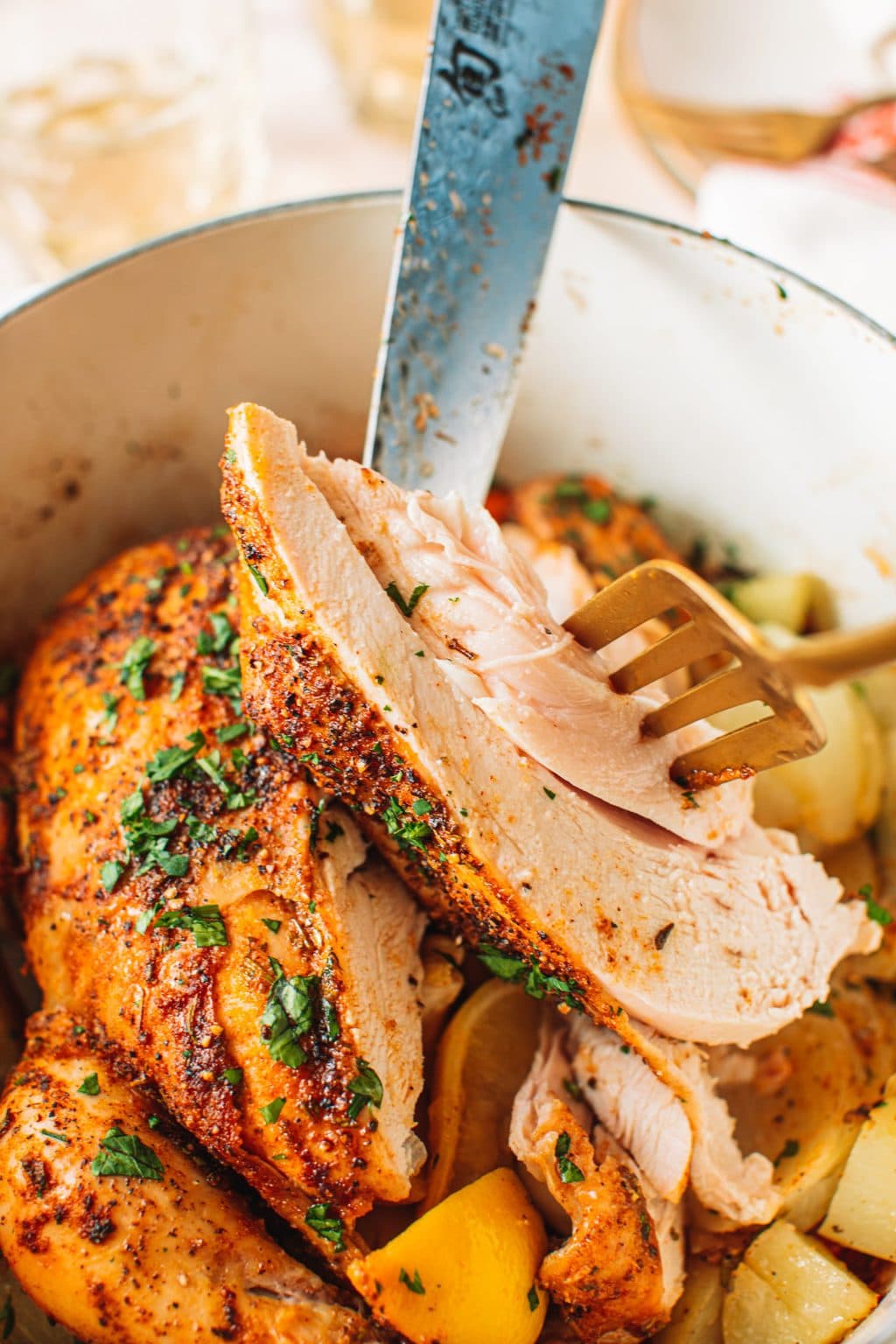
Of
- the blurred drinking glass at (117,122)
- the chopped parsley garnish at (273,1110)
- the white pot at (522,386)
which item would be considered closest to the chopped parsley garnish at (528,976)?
the chopped parsley garnish at (273,1110)

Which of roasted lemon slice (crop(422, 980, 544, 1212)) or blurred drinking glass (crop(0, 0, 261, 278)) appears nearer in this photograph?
roasted lemon slice (crop(422, 980, 544, 1212))

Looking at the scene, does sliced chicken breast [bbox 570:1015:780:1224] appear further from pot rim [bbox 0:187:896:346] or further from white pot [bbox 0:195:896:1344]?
pot rim [bbox 0:187:896:346]

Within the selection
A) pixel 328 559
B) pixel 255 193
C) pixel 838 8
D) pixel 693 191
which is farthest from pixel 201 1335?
pixel 838 8

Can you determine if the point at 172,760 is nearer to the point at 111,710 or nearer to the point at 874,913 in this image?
the point at 111,710

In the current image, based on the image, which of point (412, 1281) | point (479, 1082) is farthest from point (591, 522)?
point (412, 1281)

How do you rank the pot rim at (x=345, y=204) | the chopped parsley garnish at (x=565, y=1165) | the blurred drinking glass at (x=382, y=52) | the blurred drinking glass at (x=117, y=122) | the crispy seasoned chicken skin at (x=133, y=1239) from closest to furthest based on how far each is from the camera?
the crispy seasoned chicken skin at (x=133, y=1239), the chopped parsley garnish at (x=565, y=1165), the pot rim at (x=345, y=204), the blurred drinking glass at (x=117, y=122), the blurred drinking glass at (x=382, y=52)

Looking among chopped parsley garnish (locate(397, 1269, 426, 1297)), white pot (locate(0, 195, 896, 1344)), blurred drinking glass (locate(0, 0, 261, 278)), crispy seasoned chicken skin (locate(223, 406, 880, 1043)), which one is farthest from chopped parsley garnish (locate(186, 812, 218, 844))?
blurred drinking glass (locate(0, 0, 261, 278))

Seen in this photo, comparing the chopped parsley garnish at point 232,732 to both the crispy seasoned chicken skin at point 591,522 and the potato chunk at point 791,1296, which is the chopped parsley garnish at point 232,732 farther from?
the potato chunk at point 791,1296
